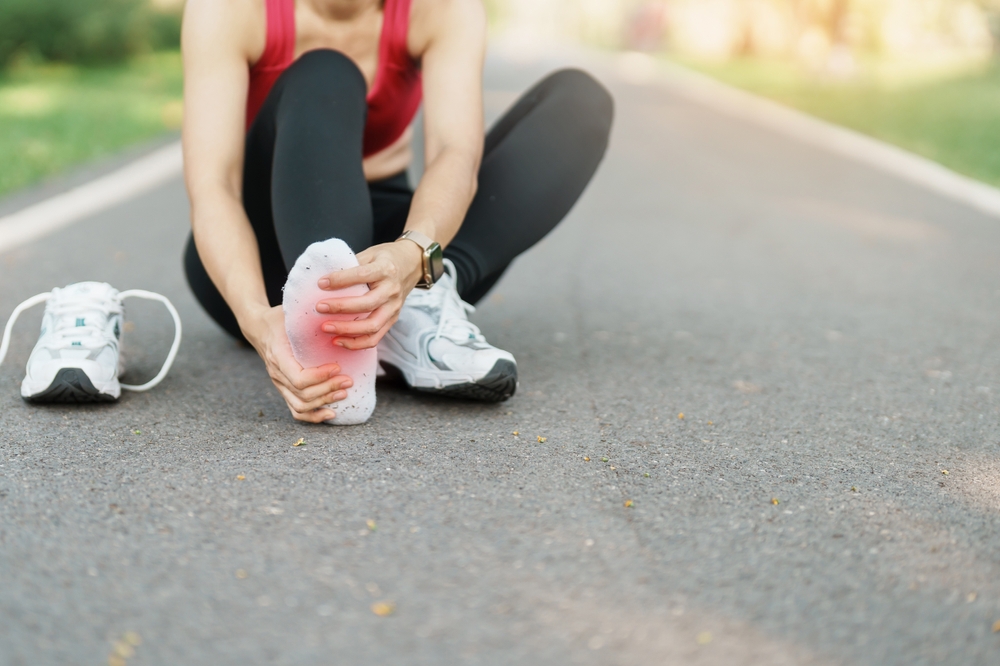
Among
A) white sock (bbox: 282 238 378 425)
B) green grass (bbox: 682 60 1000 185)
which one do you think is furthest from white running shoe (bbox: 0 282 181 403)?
green grass (bbox: 682 60 1000 185)

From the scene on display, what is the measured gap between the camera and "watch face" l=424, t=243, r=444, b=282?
1.89 metres

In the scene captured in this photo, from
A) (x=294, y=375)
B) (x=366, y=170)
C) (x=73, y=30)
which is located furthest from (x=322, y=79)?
(x=73, y=30)

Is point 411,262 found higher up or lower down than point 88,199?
higher up

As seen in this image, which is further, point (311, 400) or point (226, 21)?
point (226, 21)

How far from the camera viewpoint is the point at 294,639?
4.06 ft

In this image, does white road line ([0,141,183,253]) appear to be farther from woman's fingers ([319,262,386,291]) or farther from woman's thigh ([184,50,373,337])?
woman's fingers ([319,262,386,291])

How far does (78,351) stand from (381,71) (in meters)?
0.86

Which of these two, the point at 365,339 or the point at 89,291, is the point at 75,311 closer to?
the point at 89,291

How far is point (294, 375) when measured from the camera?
179cm

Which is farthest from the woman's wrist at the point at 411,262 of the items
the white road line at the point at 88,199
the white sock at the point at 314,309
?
the white road line at the point at 88,199

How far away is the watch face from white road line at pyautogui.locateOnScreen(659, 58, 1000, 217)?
3842 millimetres

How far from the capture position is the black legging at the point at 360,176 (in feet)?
6.51

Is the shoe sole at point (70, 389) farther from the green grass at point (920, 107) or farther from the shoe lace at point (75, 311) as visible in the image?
the green grass at point (920, 107)

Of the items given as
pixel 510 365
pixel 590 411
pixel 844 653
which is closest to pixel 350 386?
pixel 510 365
